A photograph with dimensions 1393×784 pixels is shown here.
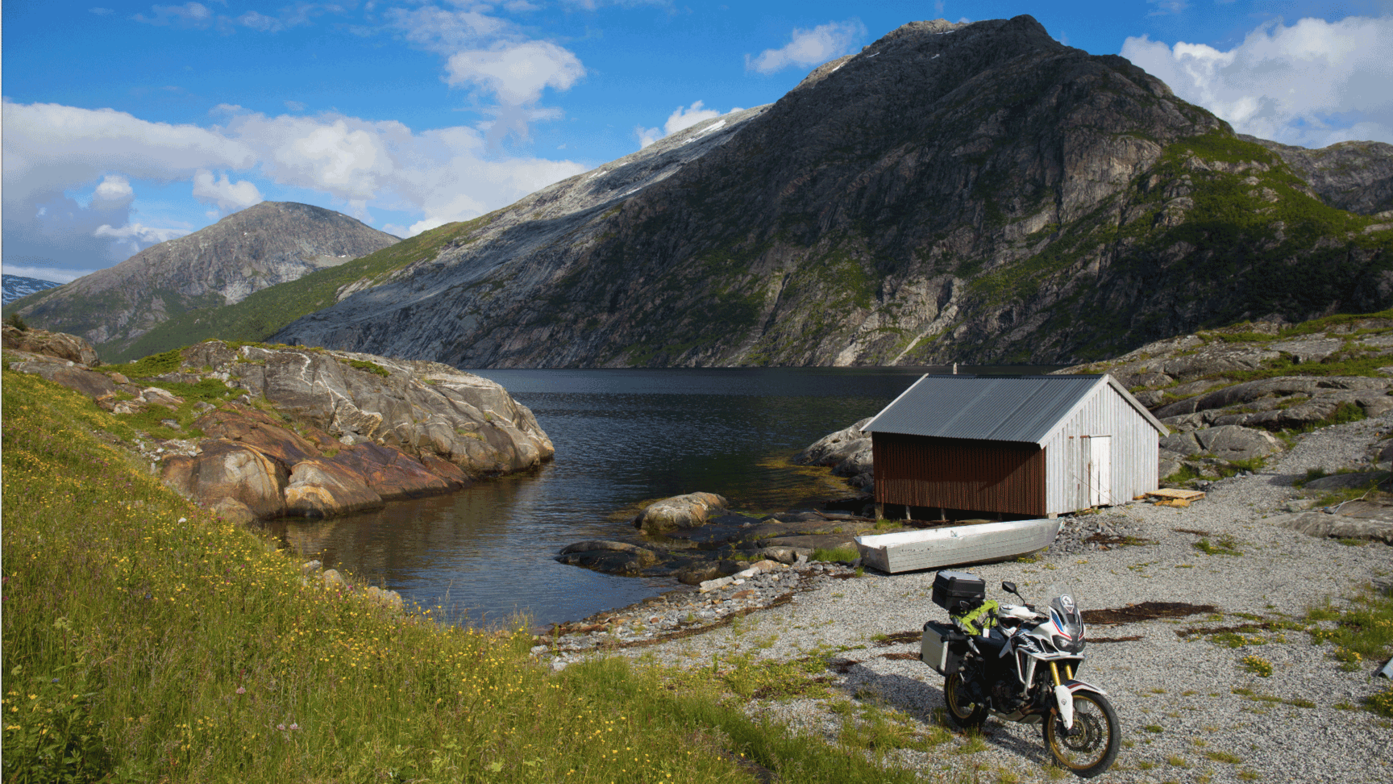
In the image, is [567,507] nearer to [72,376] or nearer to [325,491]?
[325,491]

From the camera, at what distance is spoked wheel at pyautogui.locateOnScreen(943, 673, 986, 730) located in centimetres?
1085

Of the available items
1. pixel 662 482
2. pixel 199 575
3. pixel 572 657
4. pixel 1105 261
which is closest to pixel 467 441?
pixel 662 482

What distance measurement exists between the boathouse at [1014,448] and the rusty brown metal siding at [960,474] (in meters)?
0.04

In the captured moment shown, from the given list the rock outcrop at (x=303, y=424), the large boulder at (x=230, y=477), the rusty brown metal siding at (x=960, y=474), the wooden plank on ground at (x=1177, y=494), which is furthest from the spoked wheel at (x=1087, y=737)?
the large boulder at (x=230, y=477)

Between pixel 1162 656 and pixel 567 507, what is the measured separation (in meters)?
31.9

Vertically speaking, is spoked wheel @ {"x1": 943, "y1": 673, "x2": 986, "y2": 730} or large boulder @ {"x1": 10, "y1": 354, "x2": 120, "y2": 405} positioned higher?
large boulder @ {"x1": 10, "y1": 354, "x2": 120, "y2": 405}

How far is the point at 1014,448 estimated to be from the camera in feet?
95.0

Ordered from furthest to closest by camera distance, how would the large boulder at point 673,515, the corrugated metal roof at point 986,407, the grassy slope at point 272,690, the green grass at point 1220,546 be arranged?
the large boulder at point 673,515 → the corrugated metal roof at point 986,407 → the green grass at point 1220,546 → the grassy slope at point 272,690

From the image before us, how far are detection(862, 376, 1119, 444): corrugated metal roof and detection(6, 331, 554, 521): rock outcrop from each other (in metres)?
28.1

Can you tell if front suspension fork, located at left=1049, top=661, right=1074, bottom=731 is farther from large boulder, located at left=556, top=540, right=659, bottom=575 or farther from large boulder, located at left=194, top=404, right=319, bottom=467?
large boulder, located at left=194, top=404, right=319, bottom=467

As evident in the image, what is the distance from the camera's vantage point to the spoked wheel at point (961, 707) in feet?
35.6

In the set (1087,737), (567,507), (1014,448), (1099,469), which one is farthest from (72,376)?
(1099,469)

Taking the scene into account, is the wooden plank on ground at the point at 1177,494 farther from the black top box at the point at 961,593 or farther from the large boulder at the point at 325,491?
the large boulder at the point at 325,491

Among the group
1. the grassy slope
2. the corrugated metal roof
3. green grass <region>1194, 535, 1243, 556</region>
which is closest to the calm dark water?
the grassy slope
